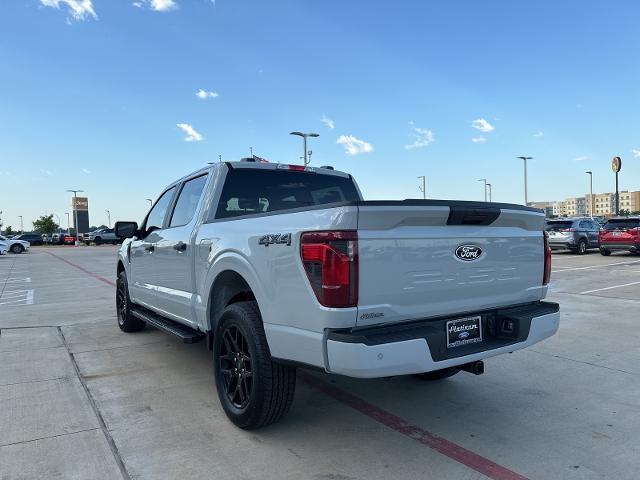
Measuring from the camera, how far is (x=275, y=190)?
15.2ft

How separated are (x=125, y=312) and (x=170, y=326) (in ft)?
7.09

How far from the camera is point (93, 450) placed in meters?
3.16

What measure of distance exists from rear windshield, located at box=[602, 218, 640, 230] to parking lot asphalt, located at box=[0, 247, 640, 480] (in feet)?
50.7

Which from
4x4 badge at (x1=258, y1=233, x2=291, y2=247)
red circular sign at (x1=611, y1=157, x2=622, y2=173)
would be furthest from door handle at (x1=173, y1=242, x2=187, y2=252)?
red circular sign at (x1=611, y1=157, x2=622, y2=173)

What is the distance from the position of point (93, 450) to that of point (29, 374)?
2134 mm

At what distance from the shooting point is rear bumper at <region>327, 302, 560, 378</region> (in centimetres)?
260

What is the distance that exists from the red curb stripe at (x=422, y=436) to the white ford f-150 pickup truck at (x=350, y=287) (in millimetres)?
563

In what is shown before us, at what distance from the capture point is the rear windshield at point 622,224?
18875 mm

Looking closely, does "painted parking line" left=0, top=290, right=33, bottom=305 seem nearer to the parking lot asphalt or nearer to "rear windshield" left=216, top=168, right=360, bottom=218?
the parking lot asphalt

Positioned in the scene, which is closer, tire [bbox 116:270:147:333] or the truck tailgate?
the truck tailgate

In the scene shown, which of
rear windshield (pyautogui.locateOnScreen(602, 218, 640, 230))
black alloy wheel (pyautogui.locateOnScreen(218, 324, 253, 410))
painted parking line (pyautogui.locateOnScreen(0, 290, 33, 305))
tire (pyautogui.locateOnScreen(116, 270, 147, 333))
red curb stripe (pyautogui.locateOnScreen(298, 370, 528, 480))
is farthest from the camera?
rear windshield (pyautogui.locateOnScreen(602, 218, 640, 230))

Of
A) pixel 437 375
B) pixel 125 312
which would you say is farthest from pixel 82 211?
pixel 437 375

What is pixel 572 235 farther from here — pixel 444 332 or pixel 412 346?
pixel 412 346

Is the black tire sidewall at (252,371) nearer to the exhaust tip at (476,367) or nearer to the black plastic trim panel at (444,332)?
the black plastic trim panel at (444,332)
